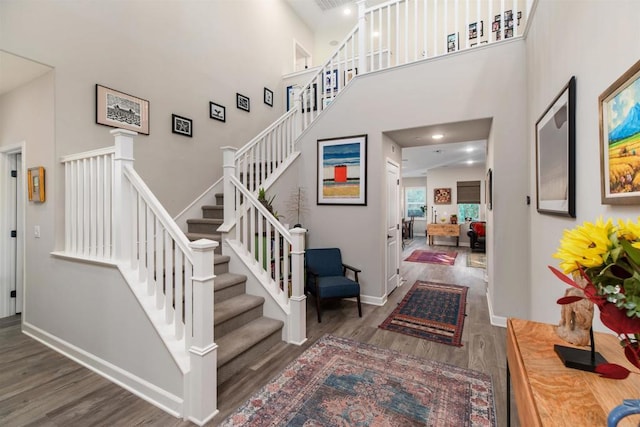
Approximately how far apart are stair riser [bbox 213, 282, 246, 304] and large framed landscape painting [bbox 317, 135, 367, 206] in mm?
1781

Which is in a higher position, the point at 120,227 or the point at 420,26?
the point at 420,26

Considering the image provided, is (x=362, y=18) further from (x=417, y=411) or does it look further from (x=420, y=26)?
(x=417, y=411)

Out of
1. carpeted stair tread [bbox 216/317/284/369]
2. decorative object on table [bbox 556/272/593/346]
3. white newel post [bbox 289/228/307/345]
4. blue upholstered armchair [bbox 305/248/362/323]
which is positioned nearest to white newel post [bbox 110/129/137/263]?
carpeted stair tread [bbox 216/317/284/369]

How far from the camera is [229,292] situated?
290cm

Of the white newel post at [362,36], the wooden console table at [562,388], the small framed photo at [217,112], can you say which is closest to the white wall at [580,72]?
the wooden console table at [562,388]

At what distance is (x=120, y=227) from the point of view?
7.36 feet

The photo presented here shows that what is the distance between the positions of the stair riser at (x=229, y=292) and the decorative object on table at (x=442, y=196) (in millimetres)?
8546

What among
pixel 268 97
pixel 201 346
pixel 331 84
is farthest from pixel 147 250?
pixel 268 97

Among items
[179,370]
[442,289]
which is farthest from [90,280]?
[442,289]

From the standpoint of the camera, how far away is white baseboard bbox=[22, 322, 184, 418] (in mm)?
Result: 1939

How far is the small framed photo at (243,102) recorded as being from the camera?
4750mm

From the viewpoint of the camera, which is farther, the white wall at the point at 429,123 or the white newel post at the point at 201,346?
the white wall at the point at 429,123

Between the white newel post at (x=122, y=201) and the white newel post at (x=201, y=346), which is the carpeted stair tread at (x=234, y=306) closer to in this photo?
the white newel post at (x=201, y=346)

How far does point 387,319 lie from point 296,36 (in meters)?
6.28
